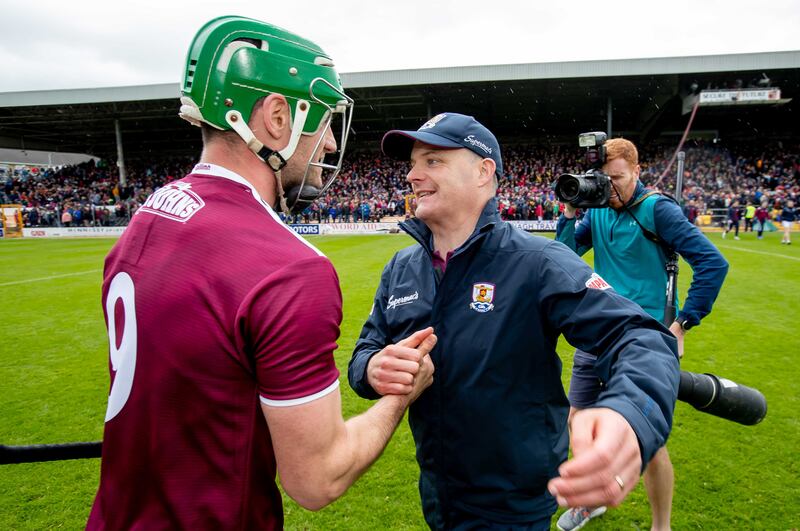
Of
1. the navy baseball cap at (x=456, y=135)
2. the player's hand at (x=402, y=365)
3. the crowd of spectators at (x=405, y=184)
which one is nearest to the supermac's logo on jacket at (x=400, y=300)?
the player's hand at (x=402, y=365)

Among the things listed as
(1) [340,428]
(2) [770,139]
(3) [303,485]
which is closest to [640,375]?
(1) [340,428]

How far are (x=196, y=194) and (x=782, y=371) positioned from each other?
7.10 meters

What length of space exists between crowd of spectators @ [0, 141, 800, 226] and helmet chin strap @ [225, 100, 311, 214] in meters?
26.1

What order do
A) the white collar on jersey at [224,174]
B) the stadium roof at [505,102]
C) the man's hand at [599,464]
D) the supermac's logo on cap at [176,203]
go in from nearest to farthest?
the man's hand at [599,464], the supermac's logo on cap at [176,203], the white collar on jersey at [224,174], the stadium roof at [505,102]

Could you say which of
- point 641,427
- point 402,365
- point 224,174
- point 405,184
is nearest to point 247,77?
point 224,174

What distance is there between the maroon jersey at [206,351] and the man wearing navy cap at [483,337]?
56 centimetres

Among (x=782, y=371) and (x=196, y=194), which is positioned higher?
(x=196, y=194)

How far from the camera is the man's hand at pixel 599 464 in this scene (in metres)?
0.95

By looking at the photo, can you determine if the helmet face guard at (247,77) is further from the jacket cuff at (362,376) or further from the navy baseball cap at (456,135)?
the jacket cuff at (362,376)

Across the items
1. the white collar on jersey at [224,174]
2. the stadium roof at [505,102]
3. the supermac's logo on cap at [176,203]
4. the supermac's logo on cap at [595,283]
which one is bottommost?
the supermac's logo on cap at [595,283]

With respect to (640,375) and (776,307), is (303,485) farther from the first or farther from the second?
(776,307)

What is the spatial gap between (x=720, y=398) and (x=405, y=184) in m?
36.0

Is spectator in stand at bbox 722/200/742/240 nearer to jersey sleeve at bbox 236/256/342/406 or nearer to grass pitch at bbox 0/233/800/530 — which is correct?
grass pitch at bbox 0/233/800/530

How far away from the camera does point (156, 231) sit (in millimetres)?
1334
